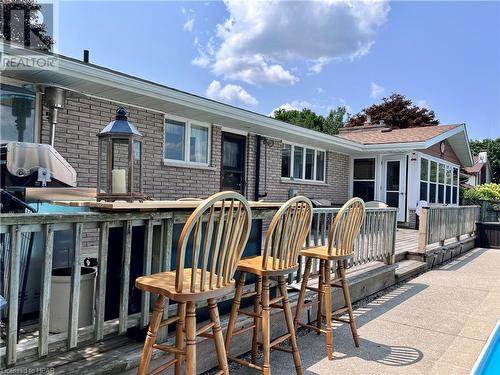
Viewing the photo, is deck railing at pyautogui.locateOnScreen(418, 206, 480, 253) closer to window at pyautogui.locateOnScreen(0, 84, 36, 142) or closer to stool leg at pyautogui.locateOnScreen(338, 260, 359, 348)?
stool leg at pyautogui.locateOnScreen(338, 260, 359, 348)

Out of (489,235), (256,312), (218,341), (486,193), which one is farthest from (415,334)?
(486,193)

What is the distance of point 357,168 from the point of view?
1190cm

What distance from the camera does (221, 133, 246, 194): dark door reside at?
294 inches

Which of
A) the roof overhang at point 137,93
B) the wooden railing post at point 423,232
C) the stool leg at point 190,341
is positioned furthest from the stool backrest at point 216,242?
the wooden railing post at point 423,232

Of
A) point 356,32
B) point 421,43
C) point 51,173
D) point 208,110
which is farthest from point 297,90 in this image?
point 51,173

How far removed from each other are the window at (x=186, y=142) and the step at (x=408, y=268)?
3.83 metres

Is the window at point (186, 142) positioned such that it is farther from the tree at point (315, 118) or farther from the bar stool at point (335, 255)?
the tree at point (315, 118)

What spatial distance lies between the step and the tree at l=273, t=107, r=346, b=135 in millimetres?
23896

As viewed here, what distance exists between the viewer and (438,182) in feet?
42.4

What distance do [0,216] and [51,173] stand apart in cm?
149

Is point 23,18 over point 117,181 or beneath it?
over

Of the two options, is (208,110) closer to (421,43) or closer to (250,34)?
(250,34)

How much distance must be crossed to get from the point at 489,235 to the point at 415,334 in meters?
7.43

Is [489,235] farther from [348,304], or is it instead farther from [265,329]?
[265,329]
